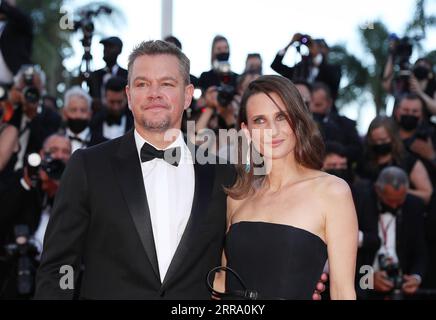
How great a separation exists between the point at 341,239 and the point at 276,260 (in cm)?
30

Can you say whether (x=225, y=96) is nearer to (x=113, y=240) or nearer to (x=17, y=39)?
(x=17, y=39)

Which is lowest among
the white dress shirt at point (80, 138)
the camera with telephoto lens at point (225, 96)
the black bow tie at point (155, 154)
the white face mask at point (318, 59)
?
the black bow tie at point (155, 154)

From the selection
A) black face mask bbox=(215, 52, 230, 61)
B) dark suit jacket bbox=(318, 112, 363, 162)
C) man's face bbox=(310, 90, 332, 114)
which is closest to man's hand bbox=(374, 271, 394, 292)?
dark suit jacket bbox=(318, 112, 363, 162)

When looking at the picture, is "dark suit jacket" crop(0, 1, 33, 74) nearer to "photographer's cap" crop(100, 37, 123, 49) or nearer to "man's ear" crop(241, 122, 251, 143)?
"photographer's cap" crop(100, 37, 123, 49)

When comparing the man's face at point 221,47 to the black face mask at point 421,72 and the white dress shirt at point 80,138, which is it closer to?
the white dress shirt at point 80,138

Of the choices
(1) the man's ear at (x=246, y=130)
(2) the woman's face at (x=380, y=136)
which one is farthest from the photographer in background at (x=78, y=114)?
(1) the man's ear at (x=246, y=130)

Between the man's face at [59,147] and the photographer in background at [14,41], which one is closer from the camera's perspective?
the man's face at [59,147]

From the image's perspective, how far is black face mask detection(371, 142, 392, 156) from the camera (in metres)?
6.18

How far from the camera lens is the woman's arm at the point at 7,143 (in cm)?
611

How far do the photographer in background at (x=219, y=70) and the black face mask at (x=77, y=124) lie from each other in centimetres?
103

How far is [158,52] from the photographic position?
10.9 feet

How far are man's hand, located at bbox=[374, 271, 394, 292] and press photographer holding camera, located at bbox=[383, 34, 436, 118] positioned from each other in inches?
77.2

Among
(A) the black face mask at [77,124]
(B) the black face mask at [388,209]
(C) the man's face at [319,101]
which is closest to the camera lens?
(B) the black face mask at [388,209]
